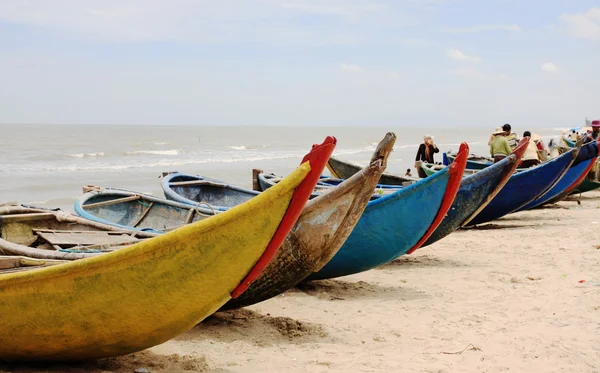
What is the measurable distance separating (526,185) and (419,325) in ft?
19.3

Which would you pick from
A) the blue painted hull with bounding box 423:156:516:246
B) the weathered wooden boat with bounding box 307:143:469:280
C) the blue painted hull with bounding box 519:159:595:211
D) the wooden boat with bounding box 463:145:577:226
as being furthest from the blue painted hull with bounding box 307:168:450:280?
the blue painted hull with bounding box 519:159:595:211

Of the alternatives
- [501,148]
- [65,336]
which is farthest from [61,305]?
[501,148]

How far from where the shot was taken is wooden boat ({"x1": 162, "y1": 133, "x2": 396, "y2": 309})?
15.2ft

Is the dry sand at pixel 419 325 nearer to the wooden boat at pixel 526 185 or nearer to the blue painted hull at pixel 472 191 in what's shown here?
the blue painted hull at pixel 472 191

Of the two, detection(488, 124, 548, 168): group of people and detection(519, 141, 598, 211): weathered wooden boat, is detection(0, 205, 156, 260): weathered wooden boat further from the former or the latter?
detection(519, 141, 598, 211): weathered wooden boat

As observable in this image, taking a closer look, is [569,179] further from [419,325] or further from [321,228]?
[321,228]

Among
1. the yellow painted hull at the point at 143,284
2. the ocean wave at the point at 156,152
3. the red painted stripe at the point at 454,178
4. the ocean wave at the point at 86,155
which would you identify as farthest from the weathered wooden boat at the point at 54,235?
the ocean wave at the point at 156,152

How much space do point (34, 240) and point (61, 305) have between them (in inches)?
85.0

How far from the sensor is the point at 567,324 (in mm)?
5793

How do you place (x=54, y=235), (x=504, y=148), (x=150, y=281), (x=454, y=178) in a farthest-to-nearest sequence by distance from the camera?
(x=504, y=148) < (x=454, y=178) < (x=54, y=235) < (x=150, y=281)

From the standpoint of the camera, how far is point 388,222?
6.67 m

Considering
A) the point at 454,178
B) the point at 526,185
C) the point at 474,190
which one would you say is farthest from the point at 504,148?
the point at 454,178

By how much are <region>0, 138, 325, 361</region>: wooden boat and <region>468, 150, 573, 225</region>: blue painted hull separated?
7.82 metres

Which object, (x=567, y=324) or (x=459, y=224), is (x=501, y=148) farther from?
(x=567, y=324)
